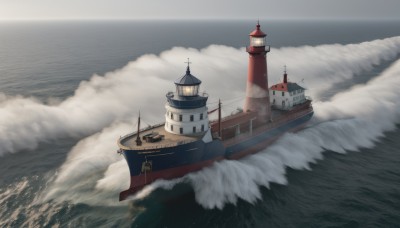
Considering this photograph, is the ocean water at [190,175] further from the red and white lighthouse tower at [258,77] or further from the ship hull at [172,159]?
Result: the red and white lighthouse tower at [258,77]

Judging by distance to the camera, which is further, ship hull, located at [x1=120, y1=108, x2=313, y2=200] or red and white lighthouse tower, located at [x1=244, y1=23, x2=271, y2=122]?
red and white lighthouse tower, located at [x1=244, y1=23, x2=271, y2=122]

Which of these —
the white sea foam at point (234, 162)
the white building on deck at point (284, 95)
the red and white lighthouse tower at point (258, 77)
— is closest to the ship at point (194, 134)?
the red and white lighthouse tower at point (258, 77)

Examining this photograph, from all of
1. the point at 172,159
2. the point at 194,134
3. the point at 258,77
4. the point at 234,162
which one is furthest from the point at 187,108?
the point at 258,77

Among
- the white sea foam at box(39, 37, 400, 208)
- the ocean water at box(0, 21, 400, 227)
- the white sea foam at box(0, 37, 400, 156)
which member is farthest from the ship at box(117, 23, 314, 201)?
the white sea foam at box(0, 37, 400, 156)

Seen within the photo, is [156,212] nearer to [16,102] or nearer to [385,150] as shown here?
[385,150]

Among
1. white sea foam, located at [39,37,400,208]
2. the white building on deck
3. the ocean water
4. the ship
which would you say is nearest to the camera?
the ocean water

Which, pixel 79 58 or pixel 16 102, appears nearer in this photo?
pixel 16 102

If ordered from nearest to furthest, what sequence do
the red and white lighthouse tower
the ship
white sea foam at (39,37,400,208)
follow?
the ship, white sea foam at (39,37,400,208), the red and white lighthouse tower

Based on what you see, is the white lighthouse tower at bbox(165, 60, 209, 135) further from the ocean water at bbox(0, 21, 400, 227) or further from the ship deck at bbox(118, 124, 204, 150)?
the ocean water at bbox(0, 21, 400, 227)

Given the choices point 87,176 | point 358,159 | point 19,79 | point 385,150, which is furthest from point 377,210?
point 19,79
